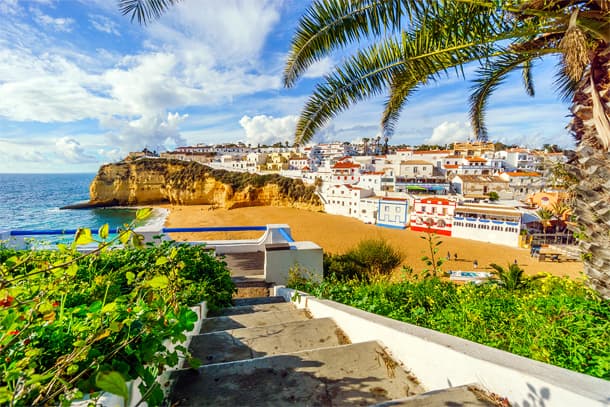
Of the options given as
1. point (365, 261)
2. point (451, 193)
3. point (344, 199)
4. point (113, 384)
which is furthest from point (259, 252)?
point (451, 193)

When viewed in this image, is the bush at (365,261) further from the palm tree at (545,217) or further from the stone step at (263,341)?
the palm tree at (545,217)

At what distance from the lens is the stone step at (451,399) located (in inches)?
55.7

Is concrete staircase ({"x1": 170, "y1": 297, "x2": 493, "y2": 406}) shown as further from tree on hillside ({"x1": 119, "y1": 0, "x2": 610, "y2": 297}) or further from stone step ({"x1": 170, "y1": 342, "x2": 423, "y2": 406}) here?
tree on hillside ({"x1": 119, "y1": 0, "x2": 610, "y2": 297})

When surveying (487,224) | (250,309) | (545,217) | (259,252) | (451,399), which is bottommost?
(487,224)

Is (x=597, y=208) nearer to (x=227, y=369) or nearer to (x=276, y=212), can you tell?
(x=227, y=369)

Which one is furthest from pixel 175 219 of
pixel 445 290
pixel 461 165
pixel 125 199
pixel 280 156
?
pixel 461 165

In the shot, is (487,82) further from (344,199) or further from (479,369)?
(344,199)

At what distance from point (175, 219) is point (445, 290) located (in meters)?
35.4

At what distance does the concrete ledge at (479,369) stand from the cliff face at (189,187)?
3727cm

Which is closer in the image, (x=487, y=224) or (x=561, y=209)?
(x=561, y=209)

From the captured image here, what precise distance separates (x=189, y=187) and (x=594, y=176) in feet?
165

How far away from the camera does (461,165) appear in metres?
43.8

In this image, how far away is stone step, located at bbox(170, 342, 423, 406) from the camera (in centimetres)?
165

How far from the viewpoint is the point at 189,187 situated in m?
48.1
